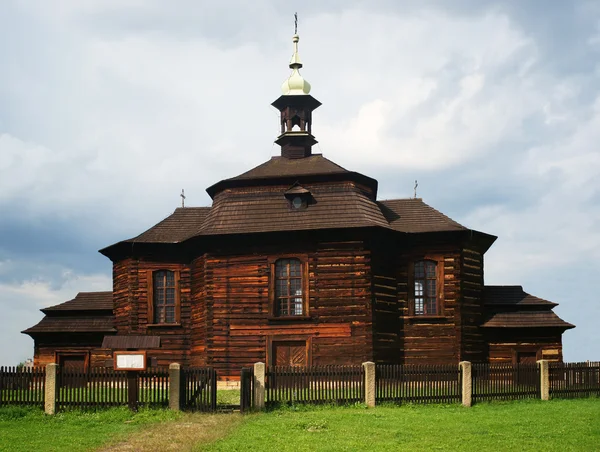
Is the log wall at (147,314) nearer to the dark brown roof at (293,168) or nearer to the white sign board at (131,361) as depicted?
the dark brown roof at (293,168)

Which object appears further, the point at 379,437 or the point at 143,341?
the point at 143,341

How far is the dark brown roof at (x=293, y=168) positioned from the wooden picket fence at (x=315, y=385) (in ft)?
38.8

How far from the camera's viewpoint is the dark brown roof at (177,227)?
3431 centimetres

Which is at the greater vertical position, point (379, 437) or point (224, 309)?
point (224, 309)

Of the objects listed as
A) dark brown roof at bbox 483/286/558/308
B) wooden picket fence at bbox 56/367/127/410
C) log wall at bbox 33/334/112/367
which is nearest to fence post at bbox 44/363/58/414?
wooden picket fence at bbox 56/367/127/410

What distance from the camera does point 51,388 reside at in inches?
863

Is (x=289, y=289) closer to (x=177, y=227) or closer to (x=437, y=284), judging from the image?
(x=437, y=284)

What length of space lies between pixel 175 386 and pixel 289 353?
9.40 m

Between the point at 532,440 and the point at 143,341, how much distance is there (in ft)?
41.6

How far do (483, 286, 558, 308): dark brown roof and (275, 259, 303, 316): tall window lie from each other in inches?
336

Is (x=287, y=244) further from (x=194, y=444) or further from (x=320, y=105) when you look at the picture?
(x=194, y=444)

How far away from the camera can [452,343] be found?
31.5 meters

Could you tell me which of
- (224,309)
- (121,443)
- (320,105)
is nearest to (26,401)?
(121,443)

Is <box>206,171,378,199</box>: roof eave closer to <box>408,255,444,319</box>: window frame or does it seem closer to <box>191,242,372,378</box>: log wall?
<box>191,242,372,378</box>: log wall
